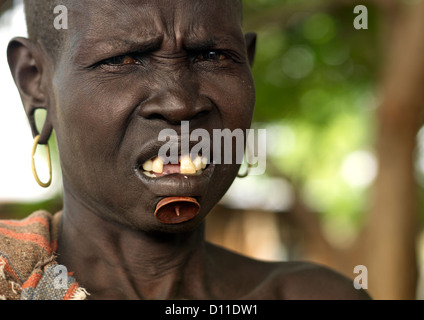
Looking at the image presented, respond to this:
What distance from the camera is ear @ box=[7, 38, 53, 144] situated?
183 centimetres

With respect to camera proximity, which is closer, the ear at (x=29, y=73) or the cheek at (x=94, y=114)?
the cheek at (x=94, y=114)

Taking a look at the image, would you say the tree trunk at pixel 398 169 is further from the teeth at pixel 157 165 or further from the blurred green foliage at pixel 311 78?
the teeth at pixel 157 165

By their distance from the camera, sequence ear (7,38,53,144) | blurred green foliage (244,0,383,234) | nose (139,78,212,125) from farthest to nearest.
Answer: blurred green foliage (244,0,383,234)
ear (7,38,53,144)
nose (139,78,212,125)

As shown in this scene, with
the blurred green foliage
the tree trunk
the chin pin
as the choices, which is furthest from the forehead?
the blurred green foliage

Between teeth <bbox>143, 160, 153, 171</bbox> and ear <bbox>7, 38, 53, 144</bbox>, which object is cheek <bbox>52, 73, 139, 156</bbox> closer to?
teeth <bbox>143, 160, 153, 171</bbox>

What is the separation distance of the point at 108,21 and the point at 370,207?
12.8ft

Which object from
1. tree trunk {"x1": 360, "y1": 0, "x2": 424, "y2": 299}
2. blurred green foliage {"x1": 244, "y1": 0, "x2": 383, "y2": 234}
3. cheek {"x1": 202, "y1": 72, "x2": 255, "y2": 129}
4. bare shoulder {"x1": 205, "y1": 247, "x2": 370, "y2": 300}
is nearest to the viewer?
cheek {"x1": 202, "y1": 72, "x2": 255, "y2": 129}

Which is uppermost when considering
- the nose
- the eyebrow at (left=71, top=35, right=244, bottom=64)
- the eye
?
the eyebrow at (left=71, top=35, right=244, bottom=64)

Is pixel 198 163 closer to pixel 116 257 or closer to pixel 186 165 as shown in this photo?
pixel 186 165

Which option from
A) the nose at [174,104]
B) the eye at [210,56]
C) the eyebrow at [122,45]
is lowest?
the nose at [174,104]

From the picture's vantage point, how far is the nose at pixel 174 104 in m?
1.58

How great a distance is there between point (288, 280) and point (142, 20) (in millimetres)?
996

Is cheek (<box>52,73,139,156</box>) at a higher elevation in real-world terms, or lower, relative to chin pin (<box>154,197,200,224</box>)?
higher

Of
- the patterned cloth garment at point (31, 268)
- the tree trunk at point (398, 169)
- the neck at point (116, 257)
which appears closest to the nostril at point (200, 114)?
the neck at point (116, 257)
